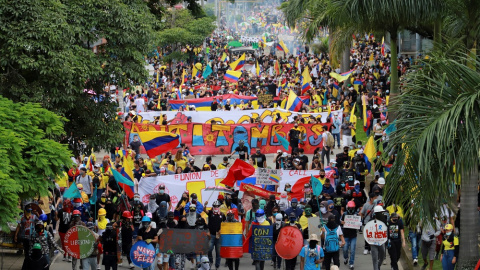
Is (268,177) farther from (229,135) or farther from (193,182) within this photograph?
(229,135)

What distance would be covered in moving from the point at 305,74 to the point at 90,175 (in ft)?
59.2

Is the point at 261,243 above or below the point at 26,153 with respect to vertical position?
below

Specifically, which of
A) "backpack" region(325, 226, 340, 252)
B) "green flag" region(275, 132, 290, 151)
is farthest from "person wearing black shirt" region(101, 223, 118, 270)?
"green flag" region(275, 132, 290, 151)

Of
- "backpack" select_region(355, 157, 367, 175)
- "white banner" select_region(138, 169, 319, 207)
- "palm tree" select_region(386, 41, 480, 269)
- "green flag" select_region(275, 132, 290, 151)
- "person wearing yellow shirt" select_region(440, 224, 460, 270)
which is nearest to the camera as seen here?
"palm tree" select_region(386, 41, 480, 269)

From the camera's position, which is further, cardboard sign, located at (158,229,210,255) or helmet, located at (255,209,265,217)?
helmet, located at (255,209,265,217)

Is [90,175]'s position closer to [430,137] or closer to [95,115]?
[95,115]

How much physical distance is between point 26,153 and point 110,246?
2199mm

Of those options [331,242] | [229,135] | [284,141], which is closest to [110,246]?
[331,242]

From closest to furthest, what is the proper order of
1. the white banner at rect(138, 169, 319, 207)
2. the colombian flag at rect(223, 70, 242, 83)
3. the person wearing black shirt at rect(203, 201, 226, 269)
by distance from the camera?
the person wearing black shirt at rect(203, 201, 226, 269)
the white banner at rect(138, 169, 319, 207)
the colombian flag at rect(223, 70, 242, 83)

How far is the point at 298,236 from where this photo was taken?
623 inches

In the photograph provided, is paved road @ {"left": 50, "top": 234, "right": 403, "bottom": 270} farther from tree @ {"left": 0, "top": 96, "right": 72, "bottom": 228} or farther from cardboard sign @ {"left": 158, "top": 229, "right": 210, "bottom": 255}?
tree @ {"left": 0, "top": 96, "right": 72, "bottom": 228}

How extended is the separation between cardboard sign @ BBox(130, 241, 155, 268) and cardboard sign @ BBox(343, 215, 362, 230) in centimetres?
381

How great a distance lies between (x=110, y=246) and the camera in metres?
15.9

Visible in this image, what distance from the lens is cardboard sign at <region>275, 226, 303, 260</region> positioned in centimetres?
1577
